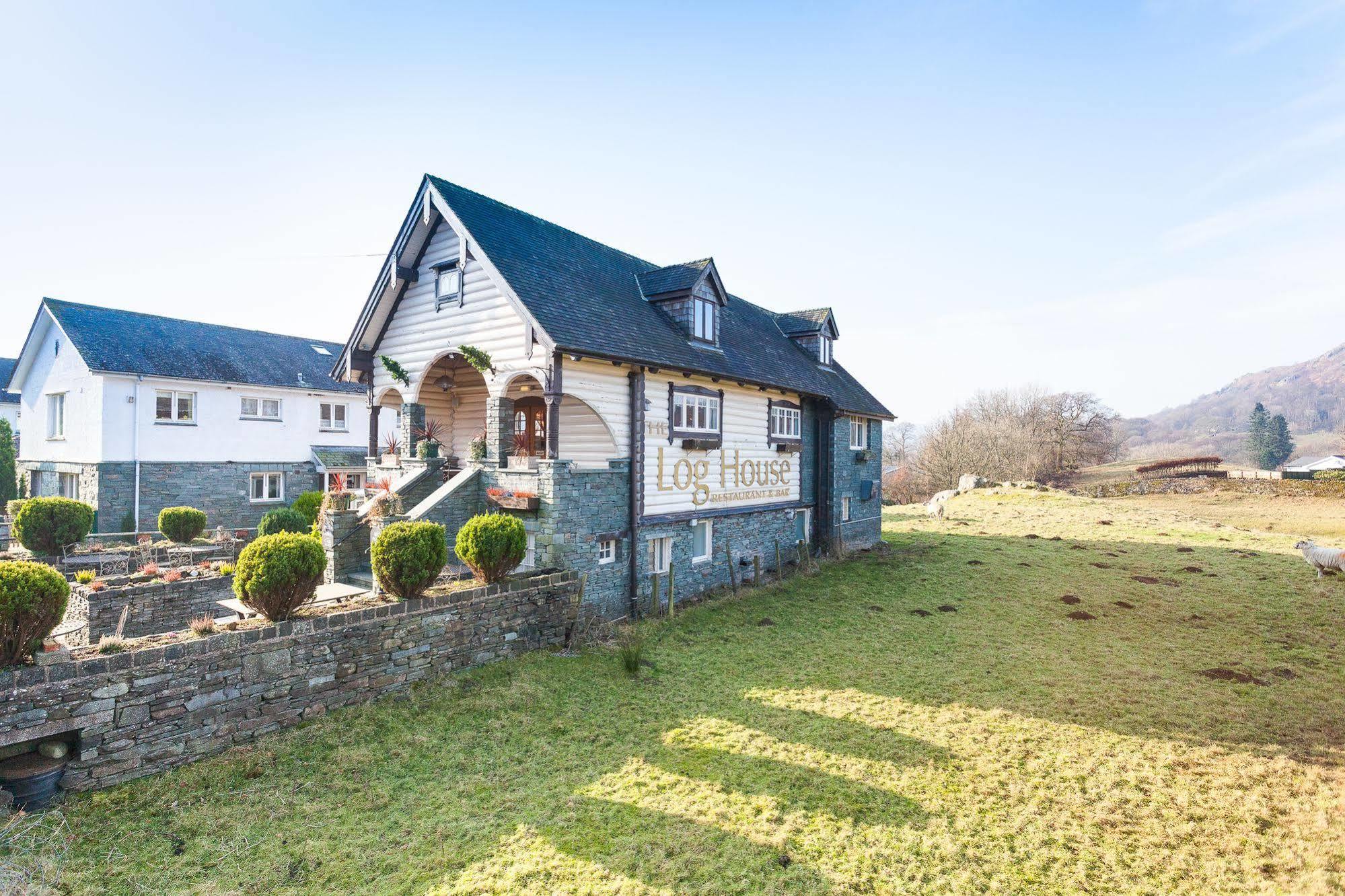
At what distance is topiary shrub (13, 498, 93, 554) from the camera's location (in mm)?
15898

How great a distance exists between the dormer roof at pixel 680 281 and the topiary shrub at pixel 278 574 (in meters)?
11.3

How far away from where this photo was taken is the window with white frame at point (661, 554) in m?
15.2

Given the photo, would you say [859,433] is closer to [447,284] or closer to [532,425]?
[532,425]

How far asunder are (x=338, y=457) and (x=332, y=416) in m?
2.18

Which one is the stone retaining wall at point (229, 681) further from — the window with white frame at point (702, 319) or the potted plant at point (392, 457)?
the window with white frame at point (702, 319)

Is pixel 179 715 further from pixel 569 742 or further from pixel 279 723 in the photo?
pixel 569 742

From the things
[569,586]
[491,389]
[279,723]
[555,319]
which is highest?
[555,319]

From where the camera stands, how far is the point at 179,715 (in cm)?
747

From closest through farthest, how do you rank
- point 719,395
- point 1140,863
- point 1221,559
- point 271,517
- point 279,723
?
1. point 1140,863
2. point 279,723
3. point 719,395
4. point 271,517
5. point 1221,559

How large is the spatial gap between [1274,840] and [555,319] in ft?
43.3

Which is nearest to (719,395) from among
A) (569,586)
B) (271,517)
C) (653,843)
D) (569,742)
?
(569,586)

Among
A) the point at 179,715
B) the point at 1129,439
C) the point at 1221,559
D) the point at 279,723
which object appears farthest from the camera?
the point at 1129,439

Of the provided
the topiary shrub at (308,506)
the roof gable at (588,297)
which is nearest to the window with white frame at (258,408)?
the topiary shrub at (308,506)

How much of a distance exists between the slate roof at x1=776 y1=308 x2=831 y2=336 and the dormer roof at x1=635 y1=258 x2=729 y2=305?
7680 millimetres
